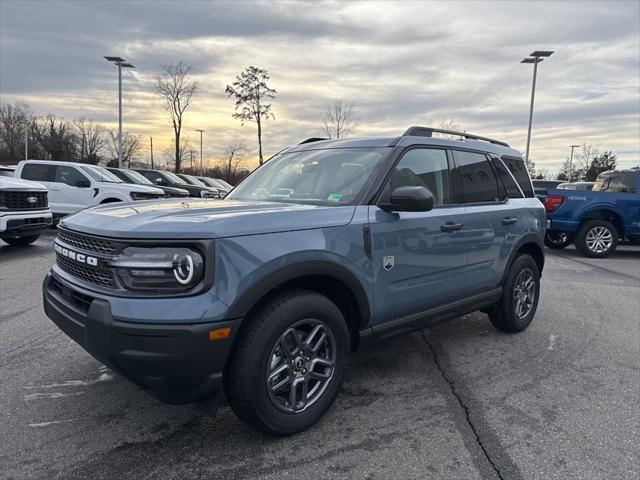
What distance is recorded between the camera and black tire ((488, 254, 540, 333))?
4555 millimetres

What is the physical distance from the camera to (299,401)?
280 cm

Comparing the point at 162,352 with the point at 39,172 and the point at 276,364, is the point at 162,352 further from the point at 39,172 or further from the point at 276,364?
the point at 39,172

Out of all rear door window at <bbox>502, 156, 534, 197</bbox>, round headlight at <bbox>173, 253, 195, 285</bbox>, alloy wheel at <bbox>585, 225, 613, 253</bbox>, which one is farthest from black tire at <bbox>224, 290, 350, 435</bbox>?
alloy wheel at <bbox>585, 225, 613, 253</bbox>

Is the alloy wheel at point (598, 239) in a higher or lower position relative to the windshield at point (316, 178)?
lower

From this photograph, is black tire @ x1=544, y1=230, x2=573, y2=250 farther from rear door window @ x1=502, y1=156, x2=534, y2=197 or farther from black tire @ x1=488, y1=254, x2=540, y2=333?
black tire @ x1=488, y1=254, x2=540, y2=333

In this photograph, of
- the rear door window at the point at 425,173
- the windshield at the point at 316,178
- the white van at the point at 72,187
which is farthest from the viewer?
the white van at the point at 72,187

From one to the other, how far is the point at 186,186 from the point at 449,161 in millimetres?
17089

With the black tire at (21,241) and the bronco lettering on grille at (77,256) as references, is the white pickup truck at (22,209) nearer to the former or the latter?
the black tire at (21,241)

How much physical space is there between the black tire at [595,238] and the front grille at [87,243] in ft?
35.0

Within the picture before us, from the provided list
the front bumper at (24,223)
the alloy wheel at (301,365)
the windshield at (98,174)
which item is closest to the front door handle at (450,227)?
the alloy wheel at (301,365)

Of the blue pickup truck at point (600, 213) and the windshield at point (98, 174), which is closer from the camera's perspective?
the blue pickup truck at point (600, 213)

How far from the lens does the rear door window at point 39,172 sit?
40.1 feet

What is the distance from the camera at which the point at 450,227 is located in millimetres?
3646

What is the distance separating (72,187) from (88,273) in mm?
11050
